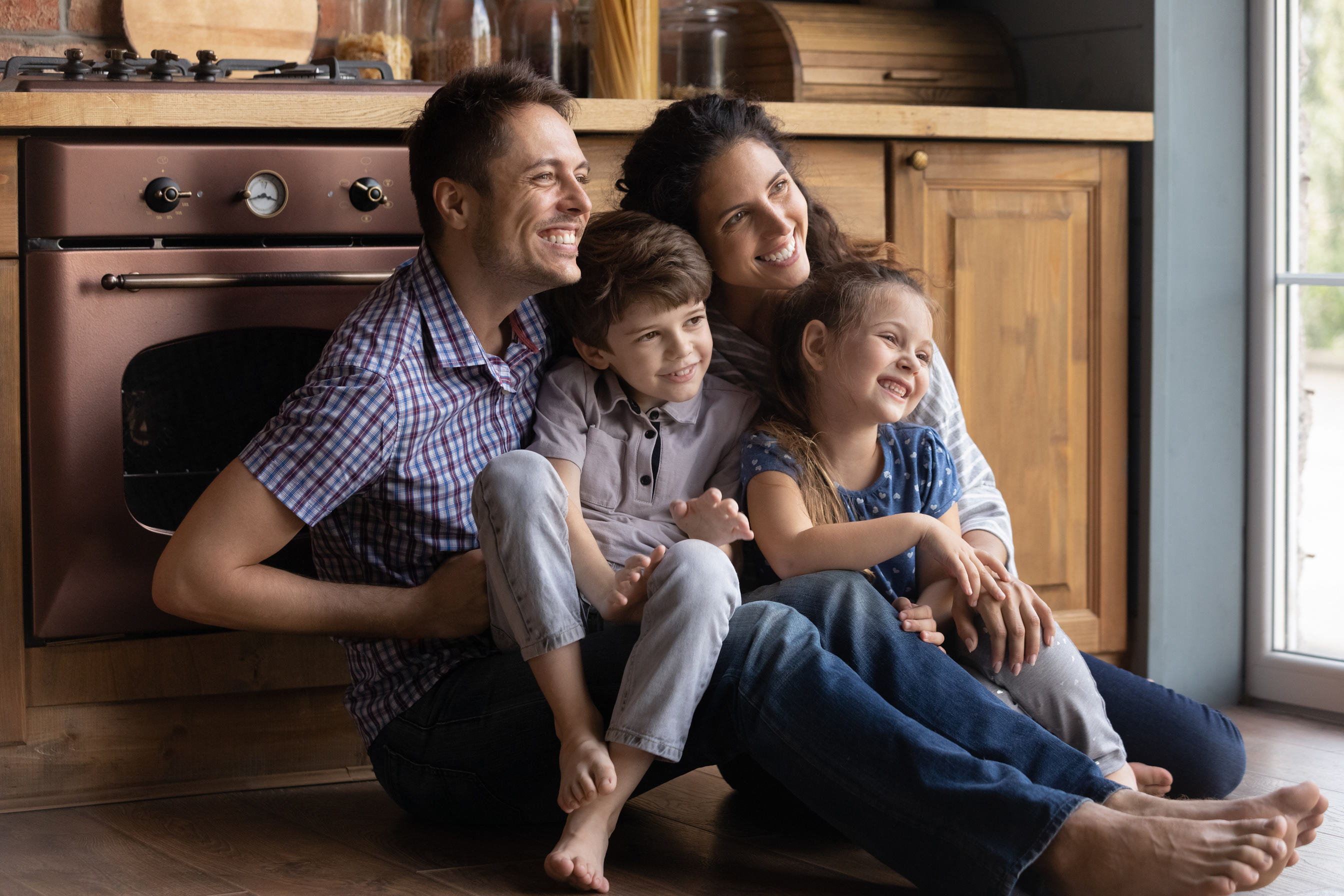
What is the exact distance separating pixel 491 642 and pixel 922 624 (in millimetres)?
488

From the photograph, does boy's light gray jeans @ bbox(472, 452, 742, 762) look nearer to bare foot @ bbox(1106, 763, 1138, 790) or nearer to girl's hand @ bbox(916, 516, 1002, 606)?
girl's hand @ bbox(916, 516, 1002, 606)

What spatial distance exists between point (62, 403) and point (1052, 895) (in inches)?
49.0

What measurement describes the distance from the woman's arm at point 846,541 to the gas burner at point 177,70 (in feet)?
2.58

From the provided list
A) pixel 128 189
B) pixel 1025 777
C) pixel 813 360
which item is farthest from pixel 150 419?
pixel 1025 777

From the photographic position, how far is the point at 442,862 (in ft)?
4.95

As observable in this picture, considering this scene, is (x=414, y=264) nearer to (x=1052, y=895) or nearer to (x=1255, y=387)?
(x=1052, y=895)

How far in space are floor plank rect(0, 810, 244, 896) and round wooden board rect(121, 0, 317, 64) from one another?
3.79ft

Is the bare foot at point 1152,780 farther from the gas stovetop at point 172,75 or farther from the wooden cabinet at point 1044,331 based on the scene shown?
the gas stovetop at point 172,75

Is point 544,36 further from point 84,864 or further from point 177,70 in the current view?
point 84,864

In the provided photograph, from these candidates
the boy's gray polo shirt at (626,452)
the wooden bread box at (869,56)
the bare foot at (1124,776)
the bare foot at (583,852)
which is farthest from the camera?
the wooden bread box at (869,56)

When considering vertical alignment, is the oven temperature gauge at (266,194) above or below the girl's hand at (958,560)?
above

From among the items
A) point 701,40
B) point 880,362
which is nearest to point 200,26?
point 701,40

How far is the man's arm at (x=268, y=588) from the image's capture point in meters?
1.44

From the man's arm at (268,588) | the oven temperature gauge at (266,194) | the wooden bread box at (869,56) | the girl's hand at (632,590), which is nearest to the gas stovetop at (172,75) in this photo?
the oven temperature gauge at (266,194)
